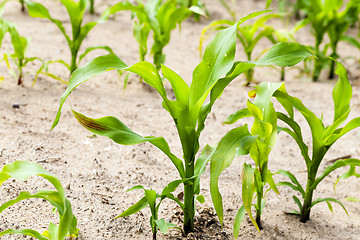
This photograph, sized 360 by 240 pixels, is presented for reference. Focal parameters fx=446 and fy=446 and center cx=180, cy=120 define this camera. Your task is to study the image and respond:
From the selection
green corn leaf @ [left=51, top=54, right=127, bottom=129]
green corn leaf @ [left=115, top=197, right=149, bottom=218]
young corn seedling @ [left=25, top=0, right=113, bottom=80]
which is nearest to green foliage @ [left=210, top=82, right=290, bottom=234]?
green corn leaf @ [left=115, top=197, right=149, bottom=218]

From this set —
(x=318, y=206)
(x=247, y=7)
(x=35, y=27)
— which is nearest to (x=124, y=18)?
(x=35, y=27)

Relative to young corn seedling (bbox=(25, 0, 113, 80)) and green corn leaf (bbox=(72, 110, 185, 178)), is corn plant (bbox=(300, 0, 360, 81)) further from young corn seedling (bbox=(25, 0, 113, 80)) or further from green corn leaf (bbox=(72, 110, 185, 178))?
green corn leaf (bbox=(72, 110, 185, 178))

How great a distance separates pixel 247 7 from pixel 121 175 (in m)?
3.13

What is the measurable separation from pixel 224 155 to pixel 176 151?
86cm

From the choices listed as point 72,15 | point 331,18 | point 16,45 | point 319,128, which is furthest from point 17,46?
point 331,18

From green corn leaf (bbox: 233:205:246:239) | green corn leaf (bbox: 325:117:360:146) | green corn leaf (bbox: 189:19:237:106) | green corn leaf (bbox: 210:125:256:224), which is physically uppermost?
green corn leaf (bbox: 189:19:237:106)

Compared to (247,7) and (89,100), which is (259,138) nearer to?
(89,100)

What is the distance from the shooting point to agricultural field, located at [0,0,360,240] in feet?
4.40

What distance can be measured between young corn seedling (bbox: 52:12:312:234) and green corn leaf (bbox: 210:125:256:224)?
7 cm

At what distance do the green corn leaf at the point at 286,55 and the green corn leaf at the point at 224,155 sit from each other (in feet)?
0.74

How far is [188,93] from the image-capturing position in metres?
1.42

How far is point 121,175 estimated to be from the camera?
71.4 inches

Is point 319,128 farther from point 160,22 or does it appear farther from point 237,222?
point 160,22

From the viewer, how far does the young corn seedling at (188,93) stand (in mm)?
1320
